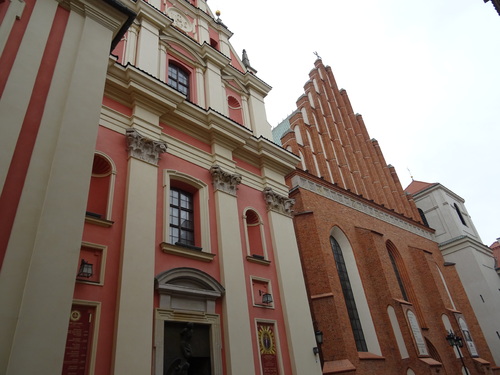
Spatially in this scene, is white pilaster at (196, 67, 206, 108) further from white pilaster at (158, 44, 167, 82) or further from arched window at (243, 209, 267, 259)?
arched window at (243, 209, 267, 259)

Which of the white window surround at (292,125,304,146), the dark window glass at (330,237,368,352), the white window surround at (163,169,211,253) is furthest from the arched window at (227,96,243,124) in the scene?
Result: the dark window glass at (330,237,368,352)

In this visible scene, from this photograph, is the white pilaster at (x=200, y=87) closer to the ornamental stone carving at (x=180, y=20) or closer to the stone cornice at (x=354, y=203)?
the ornamental stone carving at (x=180, y=20)

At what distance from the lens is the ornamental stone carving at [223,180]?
10.8m

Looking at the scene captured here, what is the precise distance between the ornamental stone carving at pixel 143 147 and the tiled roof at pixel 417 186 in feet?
84.9

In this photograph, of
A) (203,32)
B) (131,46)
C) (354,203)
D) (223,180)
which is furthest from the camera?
(354,203)

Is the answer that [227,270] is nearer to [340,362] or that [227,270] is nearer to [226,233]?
[226,233]

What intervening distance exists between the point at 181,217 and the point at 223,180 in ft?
6.04

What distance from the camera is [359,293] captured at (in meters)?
15.1

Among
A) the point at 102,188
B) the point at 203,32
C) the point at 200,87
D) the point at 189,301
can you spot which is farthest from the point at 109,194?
the point at 203,32

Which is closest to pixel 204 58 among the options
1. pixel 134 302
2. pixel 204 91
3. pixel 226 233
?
pixel 204 91

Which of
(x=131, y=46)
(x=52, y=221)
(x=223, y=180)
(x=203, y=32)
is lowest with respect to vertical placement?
(x=52, y=221)

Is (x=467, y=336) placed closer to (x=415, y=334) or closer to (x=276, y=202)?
(x=415, y=334)

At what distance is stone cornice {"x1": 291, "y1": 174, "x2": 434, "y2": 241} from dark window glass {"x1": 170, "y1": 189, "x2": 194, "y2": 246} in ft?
21.2

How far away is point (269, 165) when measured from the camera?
1324 cm
